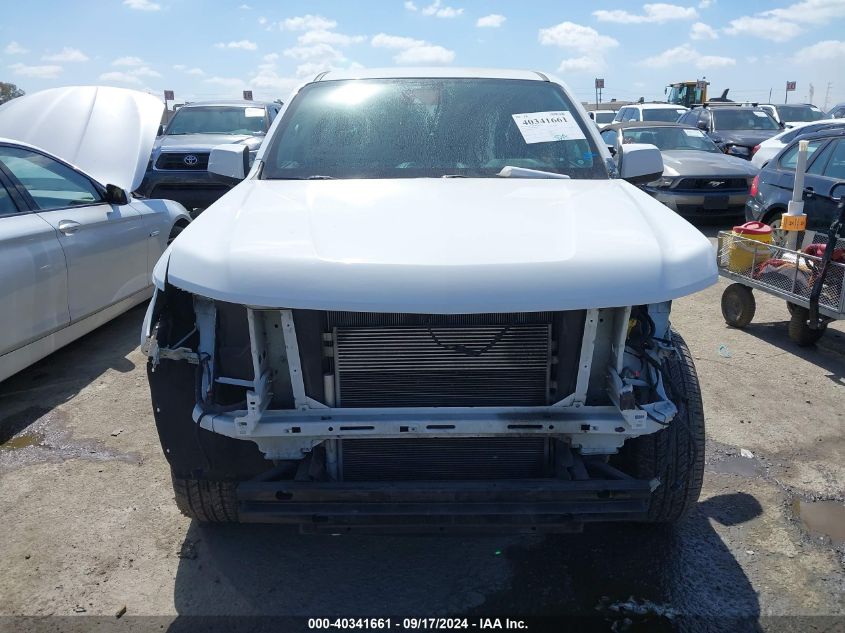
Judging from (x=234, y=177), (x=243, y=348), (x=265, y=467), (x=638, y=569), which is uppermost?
(x=234, y=177)

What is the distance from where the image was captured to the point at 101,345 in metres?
5.54

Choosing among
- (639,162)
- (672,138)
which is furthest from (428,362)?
(672,138)

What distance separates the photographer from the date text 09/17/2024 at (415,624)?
2.56 meters

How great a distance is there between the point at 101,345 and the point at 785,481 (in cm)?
492

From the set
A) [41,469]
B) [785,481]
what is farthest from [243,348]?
[785,481]

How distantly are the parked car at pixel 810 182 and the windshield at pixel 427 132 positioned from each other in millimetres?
3492

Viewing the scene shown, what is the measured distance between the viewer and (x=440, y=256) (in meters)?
2.21

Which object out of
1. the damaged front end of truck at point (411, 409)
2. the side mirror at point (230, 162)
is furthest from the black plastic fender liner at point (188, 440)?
the side mirror at point (230, 162)

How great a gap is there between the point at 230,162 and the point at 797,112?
2047 centimetres

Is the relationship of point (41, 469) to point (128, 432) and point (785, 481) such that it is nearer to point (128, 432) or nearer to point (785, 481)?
point (128, 432)

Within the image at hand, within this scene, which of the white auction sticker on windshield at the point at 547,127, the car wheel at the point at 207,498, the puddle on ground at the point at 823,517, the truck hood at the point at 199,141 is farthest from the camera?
the truck hood at the point at 199,141

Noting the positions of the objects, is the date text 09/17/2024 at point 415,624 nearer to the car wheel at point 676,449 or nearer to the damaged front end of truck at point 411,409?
the damaged front end of truck at point 411,409

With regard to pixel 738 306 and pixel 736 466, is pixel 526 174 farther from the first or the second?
pixel 738 306

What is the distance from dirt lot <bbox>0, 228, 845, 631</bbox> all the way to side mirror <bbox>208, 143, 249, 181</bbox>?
1.59 metres
